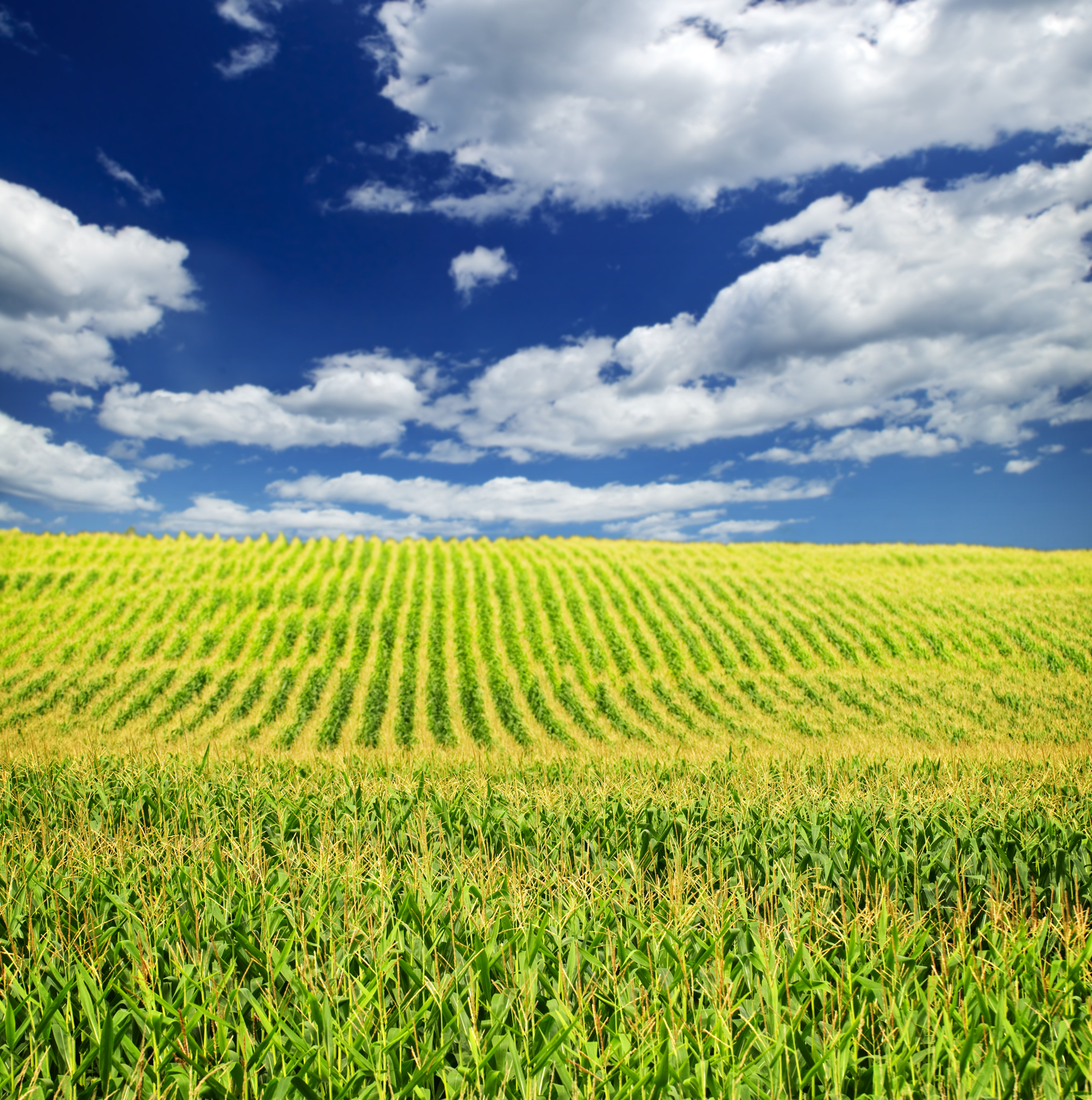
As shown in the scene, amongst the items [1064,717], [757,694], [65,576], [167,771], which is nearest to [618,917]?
[167,771]

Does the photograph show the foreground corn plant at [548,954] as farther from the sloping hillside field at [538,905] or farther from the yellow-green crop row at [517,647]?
the yellow-green crop row at [517,647]

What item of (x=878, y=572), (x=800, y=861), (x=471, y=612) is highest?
(x=878, y=572)

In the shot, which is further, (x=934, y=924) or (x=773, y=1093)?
(x=934, y=924)

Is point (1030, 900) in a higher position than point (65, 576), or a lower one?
lower

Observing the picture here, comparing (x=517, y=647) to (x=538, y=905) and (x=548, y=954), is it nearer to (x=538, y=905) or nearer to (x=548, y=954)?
(x=538, y=905)

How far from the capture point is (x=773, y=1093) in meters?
3.25

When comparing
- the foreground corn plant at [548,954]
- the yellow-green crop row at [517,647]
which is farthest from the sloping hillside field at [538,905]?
the yellow-green crop row at [517,647]

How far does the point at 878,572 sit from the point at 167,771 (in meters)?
33.1

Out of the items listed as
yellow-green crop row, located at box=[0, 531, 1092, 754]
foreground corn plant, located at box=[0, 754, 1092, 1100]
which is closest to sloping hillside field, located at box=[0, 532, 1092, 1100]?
foreground corn plant, located at box=[0, 754, 1092, 1100]

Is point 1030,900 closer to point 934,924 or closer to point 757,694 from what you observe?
point 934,924

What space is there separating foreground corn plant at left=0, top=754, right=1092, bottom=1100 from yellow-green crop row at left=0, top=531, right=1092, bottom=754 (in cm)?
786

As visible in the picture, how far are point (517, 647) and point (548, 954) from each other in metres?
20.0

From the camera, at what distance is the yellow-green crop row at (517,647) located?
1922 cm

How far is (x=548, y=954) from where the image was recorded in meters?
4.53
